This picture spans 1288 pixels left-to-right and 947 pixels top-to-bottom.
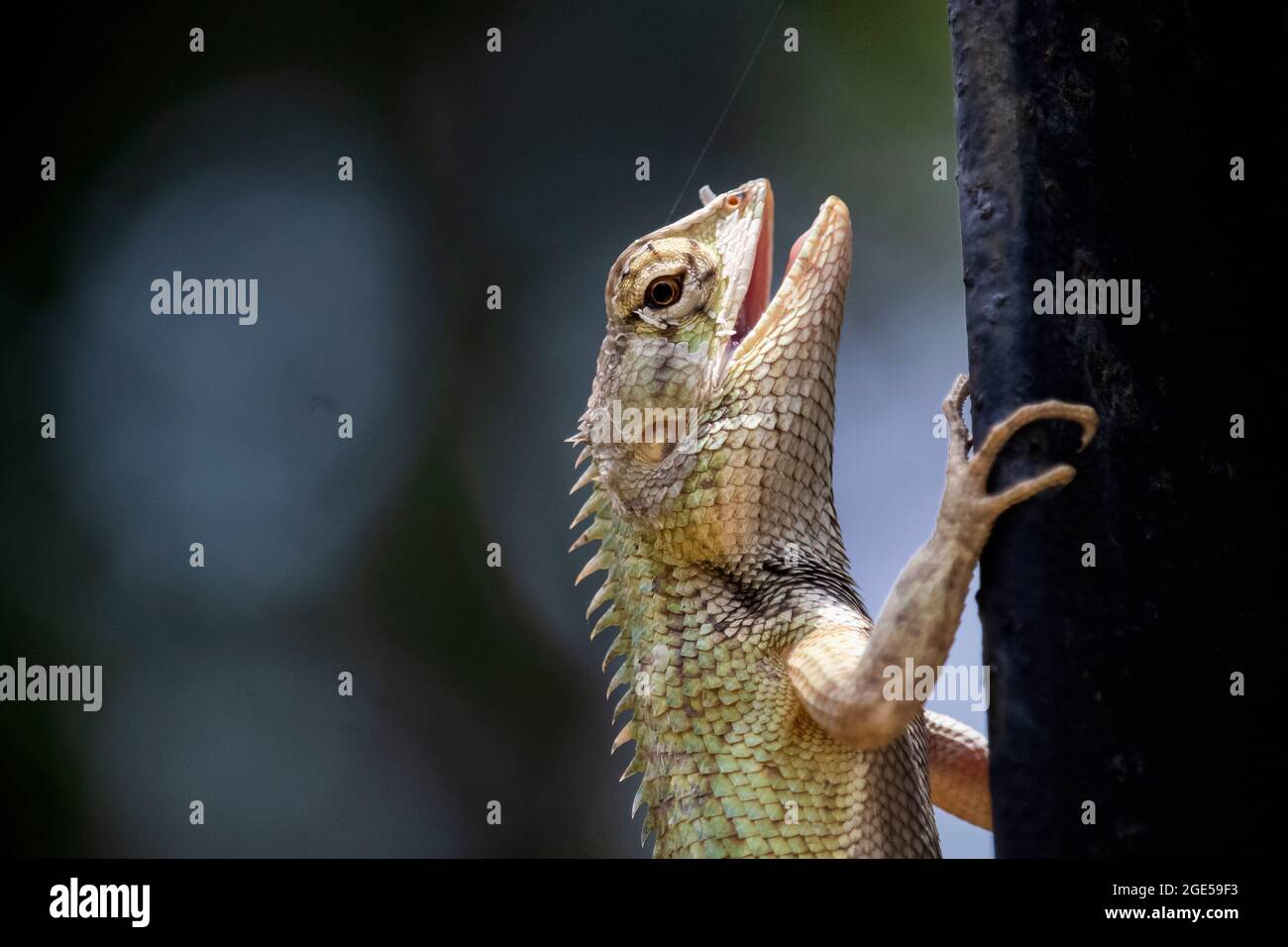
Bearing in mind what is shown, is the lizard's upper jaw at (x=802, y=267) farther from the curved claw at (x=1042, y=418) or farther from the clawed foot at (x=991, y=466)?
the curved claw at (x=1042, y=418)

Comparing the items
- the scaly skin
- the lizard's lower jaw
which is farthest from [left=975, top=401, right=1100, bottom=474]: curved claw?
the lizard's lower jaw

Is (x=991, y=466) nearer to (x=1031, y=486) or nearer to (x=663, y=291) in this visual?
(x=1031, y=486)

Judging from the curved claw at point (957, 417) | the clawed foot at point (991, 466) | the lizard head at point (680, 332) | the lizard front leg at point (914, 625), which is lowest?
the lizard front leg at point (914, 625)

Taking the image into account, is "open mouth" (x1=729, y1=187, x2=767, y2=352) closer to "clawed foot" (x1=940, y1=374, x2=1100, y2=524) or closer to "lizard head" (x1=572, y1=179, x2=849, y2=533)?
"lizard head" (x1=572, y1=179, x2=849, y2=533)

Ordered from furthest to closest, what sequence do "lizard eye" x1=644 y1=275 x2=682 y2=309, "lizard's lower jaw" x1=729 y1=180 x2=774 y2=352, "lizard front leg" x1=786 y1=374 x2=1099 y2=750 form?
"lizard's lower jaw" x1=729 y1=180 x2=774 y2=352, "lizard eye" x1=644 y1=275 x2=682 y2=309, "lizard front leg" x1=786 y1=374 x2=1099 y2=750

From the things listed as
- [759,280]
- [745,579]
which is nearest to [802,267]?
[759,280]

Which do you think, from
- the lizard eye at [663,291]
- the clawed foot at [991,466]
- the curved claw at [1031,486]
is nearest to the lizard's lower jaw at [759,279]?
the lizard eye at [663,291]
